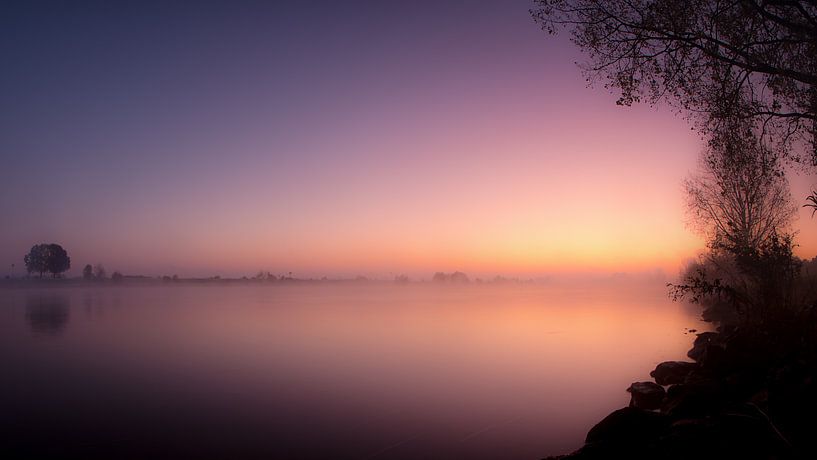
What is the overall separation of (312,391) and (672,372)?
12.8 metres

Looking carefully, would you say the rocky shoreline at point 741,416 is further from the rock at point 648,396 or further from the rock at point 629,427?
the rock at point 648,396

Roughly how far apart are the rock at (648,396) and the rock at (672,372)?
2.46m

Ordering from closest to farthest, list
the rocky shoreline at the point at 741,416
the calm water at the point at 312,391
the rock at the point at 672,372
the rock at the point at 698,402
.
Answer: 1. the rocky shoreline at the point at 741,416
2. the rock at the point at 698,402
3. the calm water at the point at 312,391
4. the rock at the point at 672,372

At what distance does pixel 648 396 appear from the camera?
13.4 meters

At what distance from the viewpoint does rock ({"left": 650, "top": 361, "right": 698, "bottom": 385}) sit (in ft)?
52.4

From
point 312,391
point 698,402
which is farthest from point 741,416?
point 312,391

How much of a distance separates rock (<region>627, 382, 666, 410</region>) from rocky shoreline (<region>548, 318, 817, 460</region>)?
1020 mm

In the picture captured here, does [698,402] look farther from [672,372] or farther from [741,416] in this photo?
[672,372]

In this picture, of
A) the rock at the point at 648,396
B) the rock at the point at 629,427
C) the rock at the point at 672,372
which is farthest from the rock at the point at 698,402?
the rock at the point at 672,372

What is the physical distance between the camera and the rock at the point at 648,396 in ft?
43.0

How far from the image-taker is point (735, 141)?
11383mm

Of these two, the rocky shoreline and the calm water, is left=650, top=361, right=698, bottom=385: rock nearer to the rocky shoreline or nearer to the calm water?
the calm water

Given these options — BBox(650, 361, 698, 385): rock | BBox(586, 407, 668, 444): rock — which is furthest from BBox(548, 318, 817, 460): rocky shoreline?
BBox(650, 361, 698, 385): rock

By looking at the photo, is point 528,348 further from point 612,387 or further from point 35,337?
point 35,337
